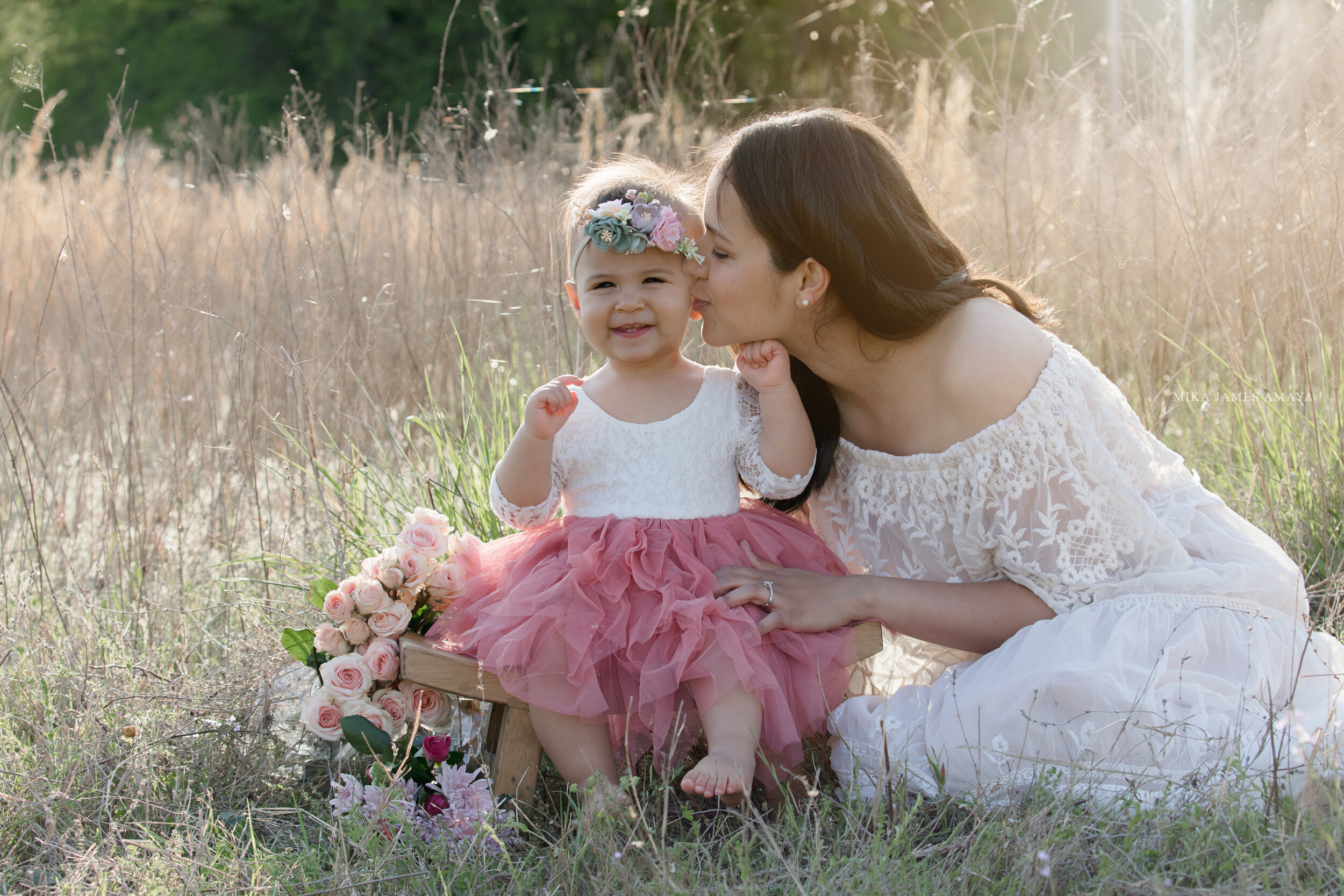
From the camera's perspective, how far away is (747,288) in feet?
6.52

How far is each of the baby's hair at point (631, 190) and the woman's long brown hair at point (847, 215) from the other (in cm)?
11

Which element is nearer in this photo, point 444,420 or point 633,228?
point 633,228

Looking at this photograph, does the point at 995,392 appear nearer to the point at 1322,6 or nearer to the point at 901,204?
the point at 901,204

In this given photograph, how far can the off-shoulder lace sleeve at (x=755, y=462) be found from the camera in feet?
6.72

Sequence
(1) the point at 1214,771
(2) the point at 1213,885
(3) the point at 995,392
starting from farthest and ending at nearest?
(3) the point at 995,392 < (1) the point at 1214,771 < (2) the point at 1213,885

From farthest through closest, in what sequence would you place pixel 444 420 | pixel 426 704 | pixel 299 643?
1. pixel 444 420
2. pixel 299 643
3. pixel 426 704

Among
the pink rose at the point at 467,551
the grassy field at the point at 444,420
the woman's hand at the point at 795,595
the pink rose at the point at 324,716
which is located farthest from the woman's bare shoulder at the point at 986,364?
the pink rose at the point at 324,716

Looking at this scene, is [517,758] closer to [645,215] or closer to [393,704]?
[393,704]

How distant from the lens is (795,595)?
1.94 metres

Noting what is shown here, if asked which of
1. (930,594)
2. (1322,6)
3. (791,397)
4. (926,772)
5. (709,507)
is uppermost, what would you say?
(1322,6)

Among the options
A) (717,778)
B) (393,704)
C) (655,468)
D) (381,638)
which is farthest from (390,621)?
(717,778)

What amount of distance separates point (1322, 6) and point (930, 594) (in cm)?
314

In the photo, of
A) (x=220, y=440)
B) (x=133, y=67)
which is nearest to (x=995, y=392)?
(x=220, y=440)

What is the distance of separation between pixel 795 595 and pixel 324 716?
0.92m
